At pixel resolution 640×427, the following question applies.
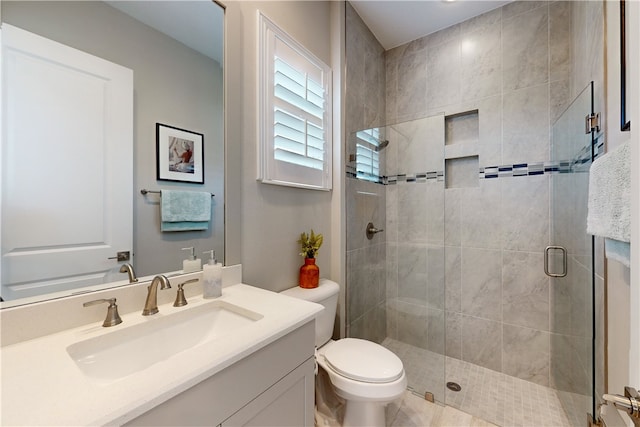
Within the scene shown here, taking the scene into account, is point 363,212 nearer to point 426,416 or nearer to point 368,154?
point 368,154

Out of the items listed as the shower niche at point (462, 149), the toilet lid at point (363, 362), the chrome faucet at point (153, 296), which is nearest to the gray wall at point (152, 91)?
the chrome faucet at point (153, 296)

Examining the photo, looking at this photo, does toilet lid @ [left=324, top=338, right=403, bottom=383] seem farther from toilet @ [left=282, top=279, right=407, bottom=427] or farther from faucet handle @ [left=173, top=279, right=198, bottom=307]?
faucet handle @ [left=173, top=279, right=198, bottom=307]

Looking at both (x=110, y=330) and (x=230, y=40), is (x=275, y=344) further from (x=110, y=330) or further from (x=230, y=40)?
(x=230, y=40)

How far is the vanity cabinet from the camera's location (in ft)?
1.92

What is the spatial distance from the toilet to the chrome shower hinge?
55.1 inches

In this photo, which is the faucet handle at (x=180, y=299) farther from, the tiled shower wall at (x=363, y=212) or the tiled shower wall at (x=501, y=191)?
the tiled shower wall at (x=501, y=191)

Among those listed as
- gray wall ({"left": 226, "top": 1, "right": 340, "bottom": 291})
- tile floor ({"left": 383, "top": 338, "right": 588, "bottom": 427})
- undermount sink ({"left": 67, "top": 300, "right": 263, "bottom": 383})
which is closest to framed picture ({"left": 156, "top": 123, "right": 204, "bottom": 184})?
gray wall ({"left": 226, "top": 1, "right": 340, "bottom": 291})

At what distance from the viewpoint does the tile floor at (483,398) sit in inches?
59.1

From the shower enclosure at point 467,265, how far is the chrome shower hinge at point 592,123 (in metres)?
0.31

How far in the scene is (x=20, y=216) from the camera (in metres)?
0.77

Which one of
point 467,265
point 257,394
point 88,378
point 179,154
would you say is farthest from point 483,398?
point 179,154

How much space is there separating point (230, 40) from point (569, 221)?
82.9 inches

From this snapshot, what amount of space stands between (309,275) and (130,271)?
0.91 m

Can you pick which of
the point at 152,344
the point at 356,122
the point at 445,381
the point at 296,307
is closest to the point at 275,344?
the point at 296,307
